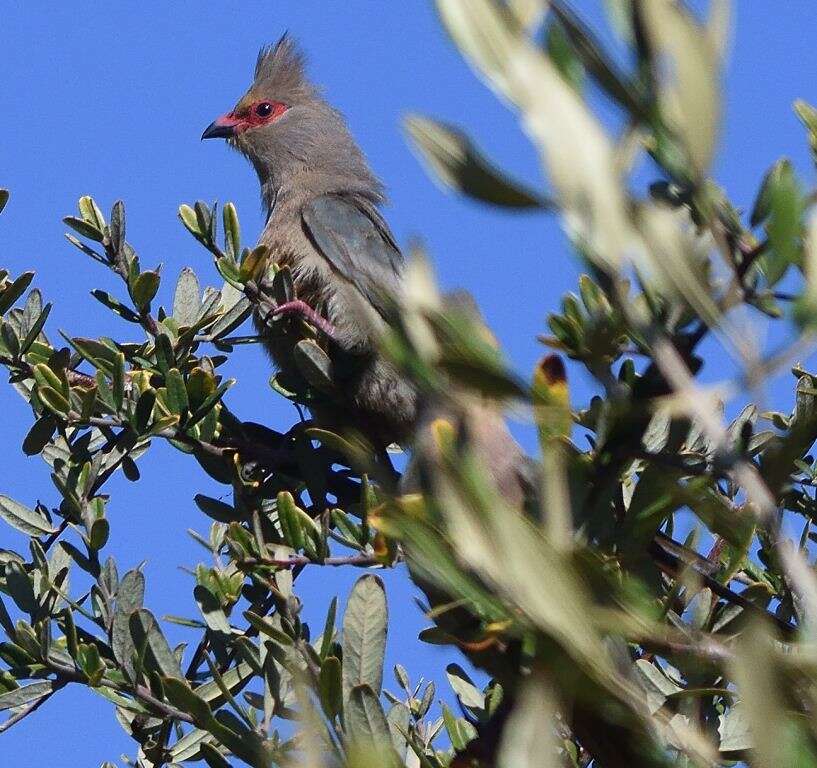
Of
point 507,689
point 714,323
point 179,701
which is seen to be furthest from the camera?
point 179,701

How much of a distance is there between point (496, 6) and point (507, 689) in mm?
888

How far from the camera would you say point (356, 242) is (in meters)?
5.18

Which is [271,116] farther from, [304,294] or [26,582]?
[26,582]

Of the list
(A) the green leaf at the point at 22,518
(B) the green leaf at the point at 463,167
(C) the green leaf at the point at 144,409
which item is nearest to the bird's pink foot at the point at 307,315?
(C) the green leaf at the point at 144,409

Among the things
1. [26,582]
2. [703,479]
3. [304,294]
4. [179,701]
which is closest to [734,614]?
[703,479]

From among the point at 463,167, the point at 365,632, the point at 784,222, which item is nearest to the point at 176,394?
the point at 365,632

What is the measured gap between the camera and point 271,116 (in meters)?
6.64

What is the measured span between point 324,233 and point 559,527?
4060mm

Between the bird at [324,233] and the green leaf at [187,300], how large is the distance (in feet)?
1.16

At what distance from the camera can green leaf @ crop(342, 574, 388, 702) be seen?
1.97 metres

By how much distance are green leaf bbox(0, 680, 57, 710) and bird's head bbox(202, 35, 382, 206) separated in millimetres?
3460

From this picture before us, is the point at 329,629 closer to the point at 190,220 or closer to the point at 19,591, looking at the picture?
the point at 19,591

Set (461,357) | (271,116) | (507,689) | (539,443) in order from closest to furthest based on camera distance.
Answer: (461,357)
(539,443)
(507,689)
(271,116)

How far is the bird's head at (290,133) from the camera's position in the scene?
6.20m
